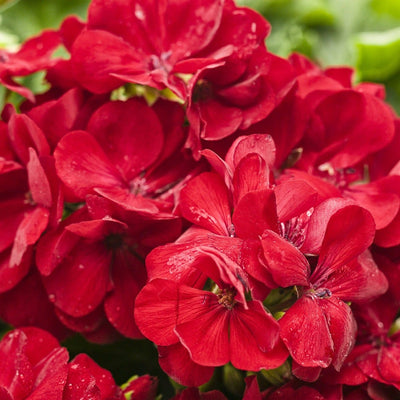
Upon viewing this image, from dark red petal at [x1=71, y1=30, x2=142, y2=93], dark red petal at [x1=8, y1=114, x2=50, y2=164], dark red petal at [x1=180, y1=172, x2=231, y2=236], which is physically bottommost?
dark red petal at [x1=180, y1=172, x2=231, y2=236]

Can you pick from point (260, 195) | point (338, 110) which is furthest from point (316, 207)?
point (338, 110)

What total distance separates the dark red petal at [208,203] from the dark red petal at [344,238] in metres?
0.07

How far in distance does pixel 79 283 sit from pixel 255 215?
0.17 m

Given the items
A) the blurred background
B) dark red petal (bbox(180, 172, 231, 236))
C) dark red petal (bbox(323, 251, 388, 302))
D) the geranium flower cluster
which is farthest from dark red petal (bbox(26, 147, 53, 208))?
the blurred background

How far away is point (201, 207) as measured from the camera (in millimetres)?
470

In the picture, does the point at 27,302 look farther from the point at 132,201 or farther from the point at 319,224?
the point at 319,224

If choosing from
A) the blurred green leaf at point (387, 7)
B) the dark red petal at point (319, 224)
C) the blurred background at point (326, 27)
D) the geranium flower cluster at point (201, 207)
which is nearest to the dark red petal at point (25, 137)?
the geranium flower cluster at point (201, 207)

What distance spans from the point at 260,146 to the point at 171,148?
0.10 metres

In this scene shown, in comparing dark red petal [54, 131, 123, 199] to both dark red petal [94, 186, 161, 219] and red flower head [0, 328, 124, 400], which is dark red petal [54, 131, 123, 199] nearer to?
dark red petal [94, 186, 161, 219]

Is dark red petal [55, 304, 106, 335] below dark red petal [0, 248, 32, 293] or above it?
below

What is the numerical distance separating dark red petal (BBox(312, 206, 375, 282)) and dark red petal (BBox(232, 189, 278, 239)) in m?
0.04

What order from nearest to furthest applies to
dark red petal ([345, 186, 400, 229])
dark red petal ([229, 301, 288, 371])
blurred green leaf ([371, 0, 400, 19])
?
dark red petal ([229, 301, 288, 371])
dark red petal ([345, 186, 400, 229])
blurred green leaf ([371, 0, 400, 19])

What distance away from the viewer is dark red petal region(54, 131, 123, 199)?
507 millimetres

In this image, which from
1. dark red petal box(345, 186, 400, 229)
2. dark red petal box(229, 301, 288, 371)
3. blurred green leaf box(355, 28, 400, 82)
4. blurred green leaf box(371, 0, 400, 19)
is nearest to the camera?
dark red petal box(229, 301, 288, 371)
